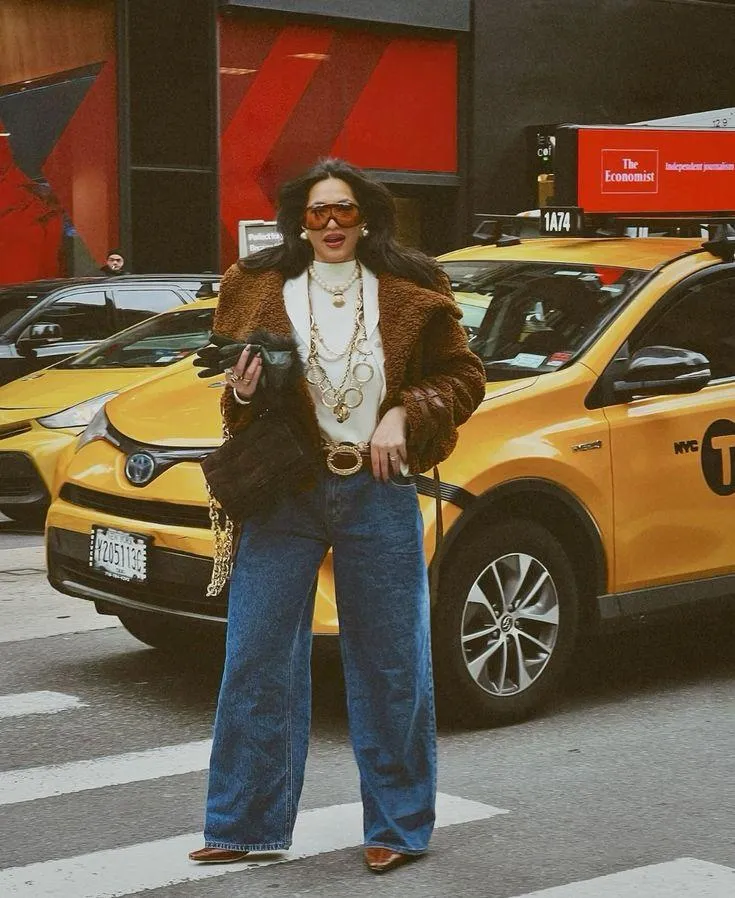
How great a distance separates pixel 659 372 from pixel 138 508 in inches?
75.6

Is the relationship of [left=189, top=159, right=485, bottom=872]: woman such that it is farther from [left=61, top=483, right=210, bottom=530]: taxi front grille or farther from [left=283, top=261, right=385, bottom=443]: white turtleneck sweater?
[left=61, top=483, right=210, bottom=530]: taxi front grille

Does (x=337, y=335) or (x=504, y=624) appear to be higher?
(x=337, y=335)

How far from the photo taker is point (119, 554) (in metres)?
6.29

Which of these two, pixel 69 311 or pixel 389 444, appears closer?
pixel 389 444

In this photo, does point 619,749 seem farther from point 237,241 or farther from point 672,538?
point 237,241

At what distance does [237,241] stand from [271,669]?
51.7ft

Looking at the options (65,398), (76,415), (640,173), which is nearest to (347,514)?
(640,173)

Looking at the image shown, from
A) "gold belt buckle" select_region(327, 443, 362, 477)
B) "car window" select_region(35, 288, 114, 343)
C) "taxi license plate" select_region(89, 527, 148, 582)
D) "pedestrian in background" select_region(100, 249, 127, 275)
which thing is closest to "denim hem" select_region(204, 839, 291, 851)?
"gold belt buckle" select_region(327, 443, 362, 477)

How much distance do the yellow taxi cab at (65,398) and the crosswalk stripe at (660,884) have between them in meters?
6.62

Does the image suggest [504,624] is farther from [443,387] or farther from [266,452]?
[266,452]

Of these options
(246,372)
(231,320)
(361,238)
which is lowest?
(246,372)

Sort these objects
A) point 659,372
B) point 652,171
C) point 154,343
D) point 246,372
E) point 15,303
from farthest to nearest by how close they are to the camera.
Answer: point 15,303, point 154,343, point 652,171, point 659,372, point 246,372

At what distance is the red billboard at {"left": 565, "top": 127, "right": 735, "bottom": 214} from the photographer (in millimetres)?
7484

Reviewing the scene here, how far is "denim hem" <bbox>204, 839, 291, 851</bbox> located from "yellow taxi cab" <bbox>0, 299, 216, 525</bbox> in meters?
6.36
